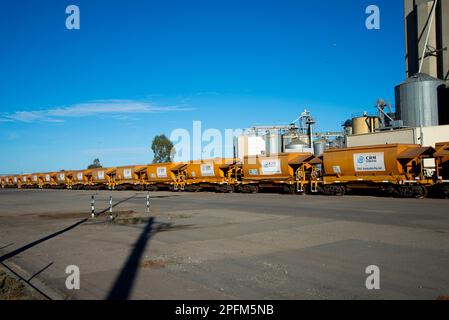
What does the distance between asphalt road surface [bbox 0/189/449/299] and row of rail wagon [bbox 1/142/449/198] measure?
8848 millimetres

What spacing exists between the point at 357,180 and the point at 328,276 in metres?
20.9

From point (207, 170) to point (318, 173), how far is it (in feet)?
39.4

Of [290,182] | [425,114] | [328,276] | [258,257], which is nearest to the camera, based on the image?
[328,276]

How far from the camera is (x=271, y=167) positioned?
33.0m

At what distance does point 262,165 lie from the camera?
111ft

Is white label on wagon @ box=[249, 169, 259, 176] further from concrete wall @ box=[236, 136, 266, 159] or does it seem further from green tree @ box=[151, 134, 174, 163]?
green tree @ box=[151, 134, 174, 163]

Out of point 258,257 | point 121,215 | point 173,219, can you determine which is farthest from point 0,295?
point 121,215

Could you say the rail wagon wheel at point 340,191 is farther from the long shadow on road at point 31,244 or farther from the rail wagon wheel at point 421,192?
the long shadow on road at point 31,244

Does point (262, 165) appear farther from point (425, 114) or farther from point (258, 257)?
point (258, 257)

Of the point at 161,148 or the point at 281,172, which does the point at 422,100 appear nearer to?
the point at 281,172

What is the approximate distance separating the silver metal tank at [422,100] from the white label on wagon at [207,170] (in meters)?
21.9

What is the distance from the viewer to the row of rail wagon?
2385cm

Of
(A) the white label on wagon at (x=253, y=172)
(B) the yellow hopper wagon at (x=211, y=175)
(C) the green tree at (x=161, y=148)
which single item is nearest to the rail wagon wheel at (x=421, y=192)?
(A) the white label on wagon at (x=253, y=172)

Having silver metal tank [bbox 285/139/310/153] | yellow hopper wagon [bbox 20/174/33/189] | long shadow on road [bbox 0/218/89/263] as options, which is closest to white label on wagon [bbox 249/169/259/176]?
silver metal tank [bbox 285/139/310/153]
